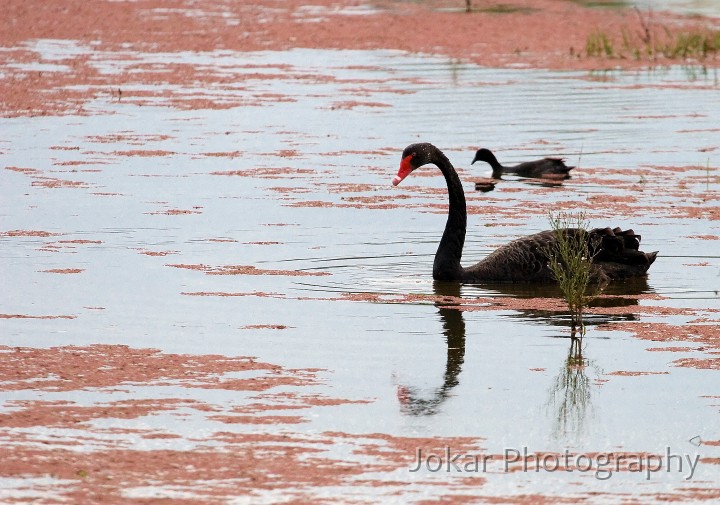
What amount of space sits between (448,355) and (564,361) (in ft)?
2.11

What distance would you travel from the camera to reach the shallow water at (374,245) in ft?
24.0

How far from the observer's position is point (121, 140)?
1859 cm

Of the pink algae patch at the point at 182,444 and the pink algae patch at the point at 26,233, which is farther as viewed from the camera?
the pink algae patch at the point at 26,233

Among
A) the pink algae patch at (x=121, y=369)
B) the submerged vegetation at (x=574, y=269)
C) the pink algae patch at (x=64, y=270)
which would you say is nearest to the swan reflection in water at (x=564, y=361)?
the submerged vegetation at (x=574, y=269)

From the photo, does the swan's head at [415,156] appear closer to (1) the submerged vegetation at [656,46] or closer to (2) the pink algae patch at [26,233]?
(2) the pink algae patch at [26,233]

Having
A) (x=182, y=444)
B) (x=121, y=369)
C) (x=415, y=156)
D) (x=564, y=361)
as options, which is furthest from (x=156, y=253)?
(x=182, y=444)

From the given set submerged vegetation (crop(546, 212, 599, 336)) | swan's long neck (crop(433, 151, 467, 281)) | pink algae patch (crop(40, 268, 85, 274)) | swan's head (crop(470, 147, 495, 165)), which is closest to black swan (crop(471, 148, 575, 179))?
swan's head (crop(470, 147, 495, 165))

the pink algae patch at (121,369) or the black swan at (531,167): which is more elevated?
the black swan at (531,167)

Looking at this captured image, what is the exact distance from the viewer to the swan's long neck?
1102 cm

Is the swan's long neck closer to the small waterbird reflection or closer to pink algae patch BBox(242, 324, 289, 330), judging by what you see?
the small waterbird reflection

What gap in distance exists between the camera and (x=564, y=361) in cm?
831

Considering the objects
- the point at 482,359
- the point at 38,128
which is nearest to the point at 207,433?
the point at 482,359

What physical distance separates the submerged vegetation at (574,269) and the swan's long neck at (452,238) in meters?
0.70

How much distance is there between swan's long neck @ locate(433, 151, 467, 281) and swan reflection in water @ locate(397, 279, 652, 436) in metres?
0.09
